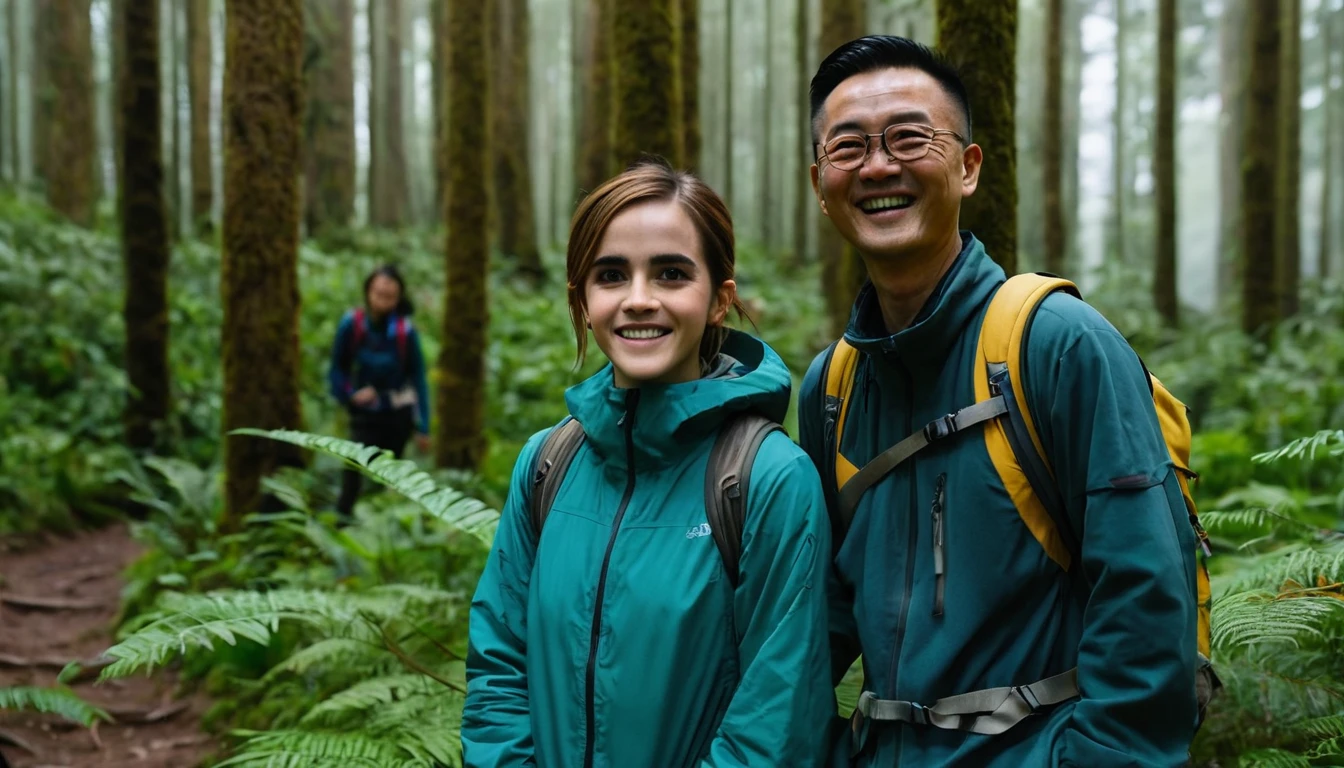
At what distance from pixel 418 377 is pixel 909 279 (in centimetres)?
658

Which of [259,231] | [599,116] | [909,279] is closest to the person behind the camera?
[909,279]

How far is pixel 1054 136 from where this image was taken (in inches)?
680

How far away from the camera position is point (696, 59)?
11.8 metres

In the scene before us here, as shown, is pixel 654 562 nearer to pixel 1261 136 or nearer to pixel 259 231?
pixel 259 231

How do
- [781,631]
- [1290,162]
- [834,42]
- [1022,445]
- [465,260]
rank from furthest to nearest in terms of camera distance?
[1290,162]
[834,42]
[465,260]
[781,631]
[1022,445]

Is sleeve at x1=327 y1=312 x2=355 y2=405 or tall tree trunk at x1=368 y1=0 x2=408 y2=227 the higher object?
tall tree trunk at x1=368 y1=0 x2=408 y2=227

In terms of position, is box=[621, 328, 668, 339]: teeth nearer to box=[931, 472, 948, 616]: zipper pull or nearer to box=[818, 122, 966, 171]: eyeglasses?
box=[818, 122, 966, 171]: eyeglasses

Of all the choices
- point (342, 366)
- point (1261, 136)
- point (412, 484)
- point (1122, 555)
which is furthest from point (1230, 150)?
point (1122, 555)

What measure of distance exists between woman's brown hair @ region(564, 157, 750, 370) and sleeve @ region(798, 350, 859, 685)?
0.32 metres

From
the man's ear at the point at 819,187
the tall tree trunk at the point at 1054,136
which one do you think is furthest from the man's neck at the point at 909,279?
the tall tree trunk at the point at 1054,136

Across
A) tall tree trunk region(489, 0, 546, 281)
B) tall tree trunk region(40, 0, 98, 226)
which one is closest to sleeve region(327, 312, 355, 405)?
tall tree trunk region(489, 0, 546, 281)

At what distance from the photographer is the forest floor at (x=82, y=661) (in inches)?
192

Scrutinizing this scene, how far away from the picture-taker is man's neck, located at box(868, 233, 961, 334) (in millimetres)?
2061

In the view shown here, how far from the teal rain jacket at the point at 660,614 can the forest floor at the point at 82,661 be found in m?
2.02
